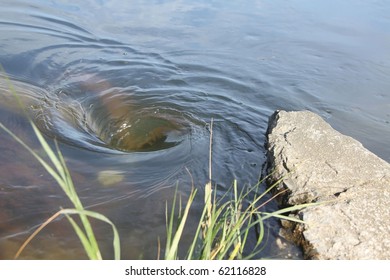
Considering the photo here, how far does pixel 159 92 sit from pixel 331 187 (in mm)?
3052

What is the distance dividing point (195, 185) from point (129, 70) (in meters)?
3.23

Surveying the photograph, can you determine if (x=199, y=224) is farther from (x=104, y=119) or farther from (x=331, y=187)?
(x=104, y=119)

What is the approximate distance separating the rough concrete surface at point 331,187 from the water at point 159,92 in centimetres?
22

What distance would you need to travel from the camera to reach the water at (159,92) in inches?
123

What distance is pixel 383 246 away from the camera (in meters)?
2.57

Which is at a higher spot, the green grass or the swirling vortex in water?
the green grass

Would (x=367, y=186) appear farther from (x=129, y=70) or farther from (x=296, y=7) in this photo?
(x=296, y=7)

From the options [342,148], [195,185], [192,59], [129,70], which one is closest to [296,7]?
[192,59]

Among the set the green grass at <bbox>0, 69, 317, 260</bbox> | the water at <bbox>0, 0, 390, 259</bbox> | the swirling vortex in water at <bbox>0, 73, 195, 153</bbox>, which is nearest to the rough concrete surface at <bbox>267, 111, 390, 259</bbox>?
the water at <bbox>0, 0, 390, 259</bbox>

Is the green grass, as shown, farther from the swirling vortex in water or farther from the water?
the swirling vortex in water

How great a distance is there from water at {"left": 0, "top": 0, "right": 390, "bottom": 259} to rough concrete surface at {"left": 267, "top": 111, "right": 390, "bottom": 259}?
224mm

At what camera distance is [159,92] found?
18.1 ft

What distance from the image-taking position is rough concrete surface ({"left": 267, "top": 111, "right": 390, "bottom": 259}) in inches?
104

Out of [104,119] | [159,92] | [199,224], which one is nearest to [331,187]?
[199,224]
